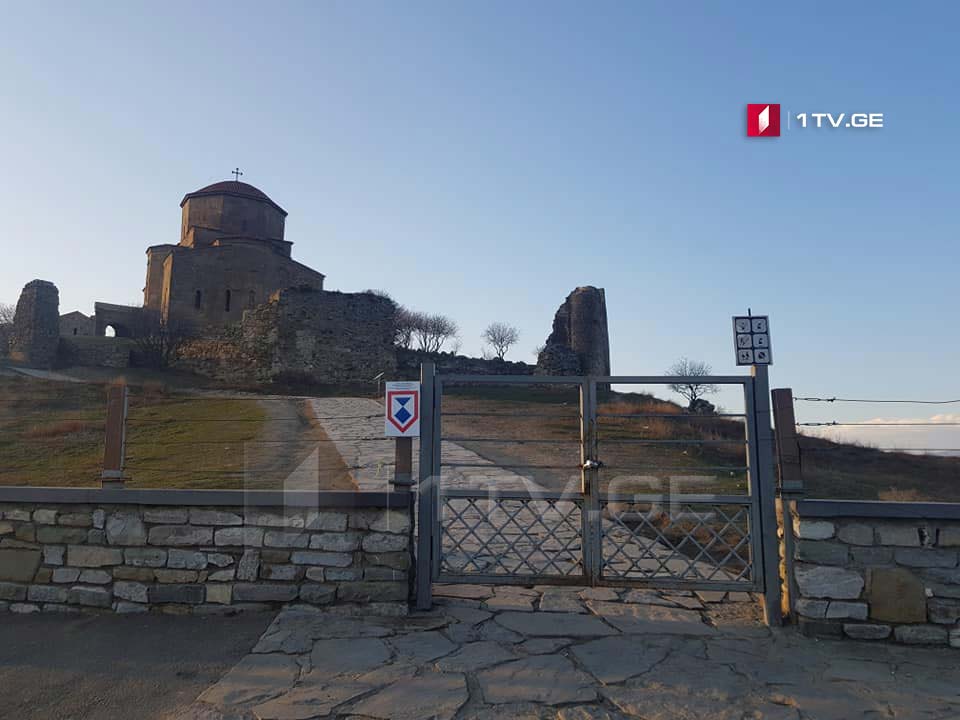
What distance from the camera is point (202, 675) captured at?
3.73 m

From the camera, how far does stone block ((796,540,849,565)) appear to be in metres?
4.35

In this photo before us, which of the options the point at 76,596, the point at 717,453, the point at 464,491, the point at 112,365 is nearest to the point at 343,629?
the point at 464,491

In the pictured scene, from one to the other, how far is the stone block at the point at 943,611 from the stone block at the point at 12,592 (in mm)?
6543

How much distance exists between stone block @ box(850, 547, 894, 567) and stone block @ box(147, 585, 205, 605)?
466 centimetres

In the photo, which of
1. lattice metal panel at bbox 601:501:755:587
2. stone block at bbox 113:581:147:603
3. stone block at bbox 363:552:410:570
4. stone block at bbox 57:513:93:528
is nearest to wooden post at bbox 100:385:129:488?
stone block at bbox 57:513:93:528

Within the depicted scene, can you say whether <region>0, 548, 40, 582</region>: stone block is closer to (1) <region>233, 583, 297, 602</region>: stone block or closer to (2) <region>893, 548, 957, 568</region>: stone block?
(1) <region>233, 583, 297, 602</region>: stone block

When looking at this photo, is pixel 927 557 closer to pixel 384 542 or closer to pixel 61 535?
pixel 384 542

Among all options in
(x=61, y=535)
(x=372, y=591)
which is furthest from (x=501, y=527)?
(x=61, y=535)

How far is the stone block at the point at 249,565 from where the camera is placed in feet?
15.4

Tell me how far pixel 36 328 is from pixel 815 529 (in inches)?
1282

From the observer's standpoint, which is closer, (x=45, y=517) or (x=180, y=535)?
(x=180, y=535)

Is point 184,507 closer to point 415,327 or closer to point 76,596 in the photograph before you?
point 76,596

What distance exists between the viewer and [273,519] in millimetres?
4688

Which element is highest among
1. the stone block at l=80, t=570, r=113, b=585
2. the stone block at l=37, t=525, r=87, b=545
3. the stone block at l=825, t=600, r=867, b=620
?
the stone block at l=37, t=525, r=87, b=545
